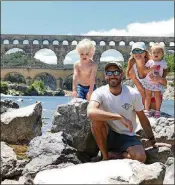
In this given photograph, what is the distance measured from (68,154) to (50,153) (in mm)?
178

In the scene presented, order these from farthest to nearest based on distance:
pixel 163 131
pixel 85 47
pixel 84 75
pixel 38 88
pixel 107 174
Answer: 1. pixel 38 88
2. pixel 84 75
3. pixel 85 47
4. pixel 163 131
5. pixel 107 174

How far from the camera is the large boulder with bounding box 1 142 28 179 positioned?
13.9 feet

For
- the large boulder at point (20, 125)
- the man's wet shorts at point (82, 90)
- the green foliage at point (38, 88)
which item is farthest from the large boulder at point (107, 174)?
the green foliage at point (38, 88)

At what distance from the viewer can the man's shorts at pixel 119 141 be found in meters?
4.43

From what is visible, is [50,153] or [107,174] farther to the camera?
[50,153]

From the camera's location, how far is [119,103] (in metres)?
4.45

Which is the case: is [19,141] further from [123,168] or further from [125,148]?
[123,168]

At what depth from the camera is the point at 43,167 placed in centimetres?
403

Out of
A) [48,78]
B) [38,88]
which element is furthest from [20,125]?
[48,78]

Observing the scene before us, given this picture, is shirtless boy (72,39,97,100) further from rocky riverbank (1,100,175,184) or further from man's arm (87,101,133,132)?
man's arm (87,101,133,132)

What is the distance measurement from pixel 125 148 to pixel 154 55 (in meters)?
2.33

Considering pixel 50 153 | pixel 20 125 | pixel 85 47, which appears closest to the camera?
pixel 50 153

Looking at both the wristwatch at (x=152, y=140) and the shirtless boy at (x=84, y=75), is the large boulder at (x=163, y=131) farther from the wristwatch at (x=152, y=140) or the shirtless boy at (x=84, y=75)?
the shirtless boy at (x=84, y=75)

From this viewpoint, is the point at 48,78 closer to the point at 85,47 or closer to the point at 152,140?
the point at 85,47
